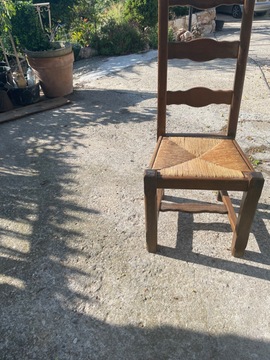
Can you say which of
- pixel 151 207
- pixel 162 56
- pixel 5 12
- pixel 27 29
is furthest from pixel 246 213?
pixel 27 29

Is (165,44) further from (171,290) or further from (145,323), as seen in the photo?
(145,323)

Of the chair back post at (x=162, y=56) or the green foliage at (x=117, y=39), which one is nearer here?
the chair back post at (x=162, y=56)

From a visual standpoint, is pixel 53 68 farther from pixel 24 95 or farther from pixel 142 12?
pixel 142 12

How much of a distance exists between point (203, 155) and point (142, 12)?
686cm

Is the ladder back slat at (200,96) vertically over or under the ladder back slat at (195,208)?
over

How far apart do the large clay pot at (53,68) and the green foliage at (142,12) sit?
3.67 meters

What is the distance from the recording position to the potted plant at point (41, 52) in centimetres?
437

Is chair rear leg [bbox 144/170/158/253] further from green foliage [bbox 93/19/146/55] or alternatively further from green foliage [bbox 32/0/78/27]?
green foliage [bbox 32/0/78/27]

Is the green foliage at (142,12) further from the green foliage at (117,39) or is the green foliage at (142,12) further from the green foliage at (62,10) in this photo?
the green foliage at (62,10)

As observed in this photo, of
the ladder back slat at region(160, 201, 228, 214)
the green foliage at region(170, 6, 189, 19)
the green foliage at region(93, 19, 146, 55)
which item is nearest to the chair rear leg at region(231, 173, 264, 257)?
the ladder back slat at region(160, 201, 228, 214)

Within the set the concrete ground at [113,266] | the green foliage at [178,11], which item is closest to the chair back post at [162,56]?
the concrete ground at [113,266]

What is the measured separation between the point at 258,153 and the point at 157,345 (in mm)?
2141

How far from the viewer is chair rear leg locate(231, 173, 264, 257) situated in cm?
151

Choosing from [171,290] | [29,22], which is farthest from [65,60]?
[171,290]
